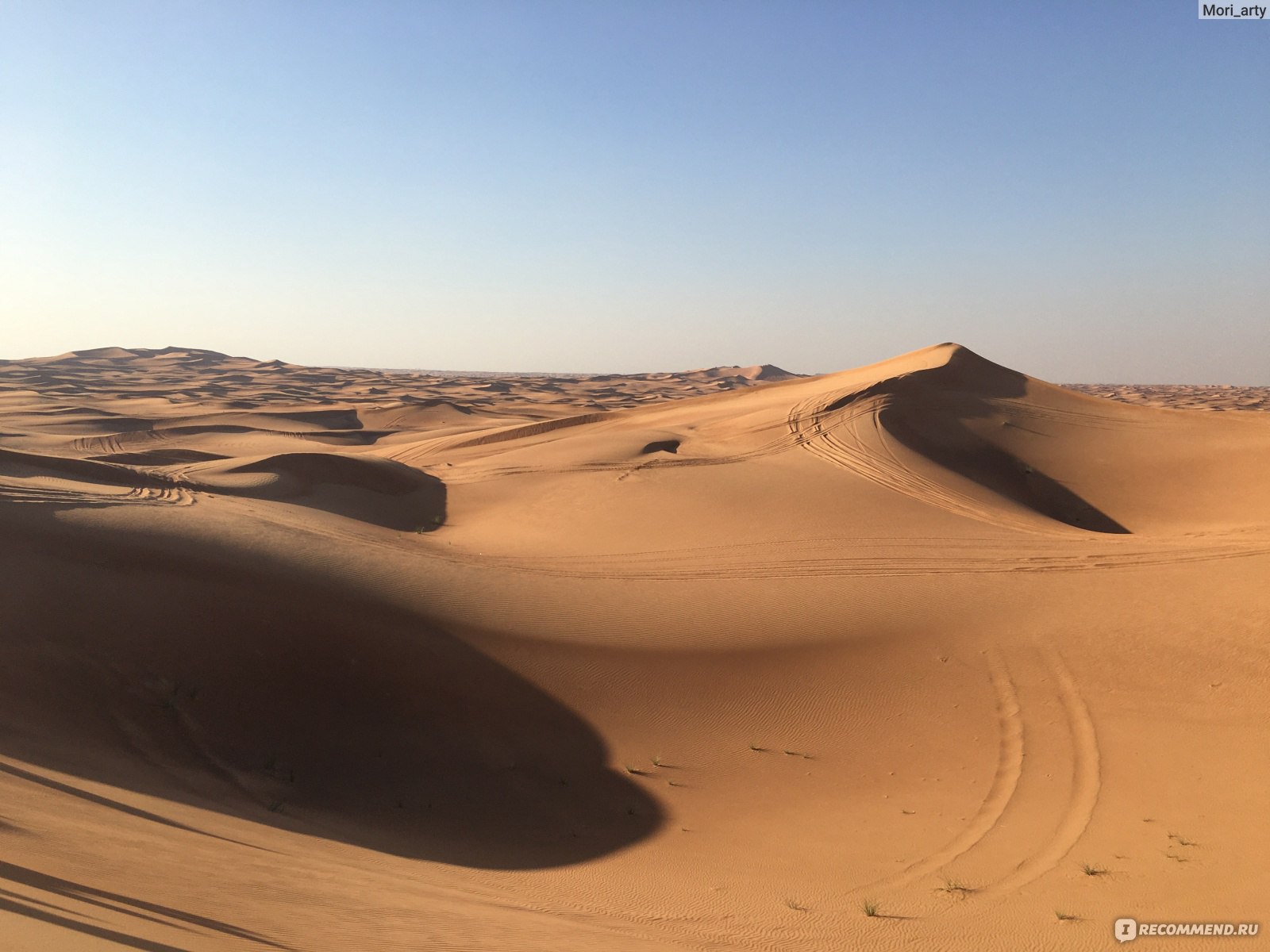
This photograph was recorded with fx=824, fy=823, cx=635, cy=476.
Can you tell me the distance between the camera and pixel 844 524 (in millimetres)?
15008

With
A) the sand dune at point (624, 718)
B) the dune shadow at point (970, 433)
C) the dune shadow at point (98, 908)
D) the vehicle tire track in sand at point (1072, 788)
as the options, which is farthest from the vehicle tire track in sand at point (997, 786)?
the dune shadow at point (970, 433)

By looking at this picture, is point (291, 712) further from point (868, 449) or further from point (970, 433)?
point (970, 433)

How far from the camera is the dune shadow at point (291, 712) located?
274 inches

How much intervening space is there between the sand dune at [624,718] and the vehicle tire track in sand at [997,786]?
45mm

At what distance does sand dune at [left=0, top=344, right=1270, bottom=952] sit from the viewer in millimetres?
5305

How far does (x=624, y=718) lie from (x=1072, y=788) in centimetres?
457

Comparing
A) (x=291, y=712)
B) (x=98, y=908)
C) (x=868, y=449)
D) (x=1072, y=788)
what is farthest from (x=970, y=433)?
(x=98, y=908)

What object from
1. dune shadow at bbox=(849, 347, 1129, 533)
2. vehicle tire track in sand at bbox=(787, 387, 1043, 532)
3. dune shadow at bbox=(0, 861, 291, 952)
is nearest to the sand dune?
dune shadow at bbox=(0, 861, 291, 952)

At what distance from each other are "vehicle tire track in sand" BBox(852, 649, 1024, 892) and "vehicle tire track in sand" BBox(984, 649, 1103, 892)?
49 cm

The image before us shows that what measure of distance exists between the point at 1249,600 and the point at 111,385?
68.3 metres

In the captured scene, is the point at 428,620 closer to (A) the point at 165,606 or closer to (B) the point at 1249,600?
(A) the point at 165,606

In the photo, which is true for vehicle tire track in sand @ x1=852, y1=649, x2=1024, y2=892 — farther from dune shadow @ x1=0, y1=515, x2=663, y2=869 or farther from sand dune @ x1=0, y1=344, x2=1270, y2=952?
dune shadow @ x1=0, y1=515, x2=663, y2=869

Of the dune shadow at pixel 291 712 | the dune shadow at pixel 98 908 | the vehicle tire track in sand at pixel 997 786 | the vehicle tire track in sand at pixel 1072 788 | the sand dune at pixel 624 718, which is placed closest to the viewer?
the dune shadow at pixel 98 908

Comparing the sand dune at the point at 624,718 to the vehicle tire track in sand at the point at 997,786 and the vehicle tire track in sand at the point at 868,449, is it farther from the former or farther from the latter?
the vehicle tire track in sand at the point at 868,449
